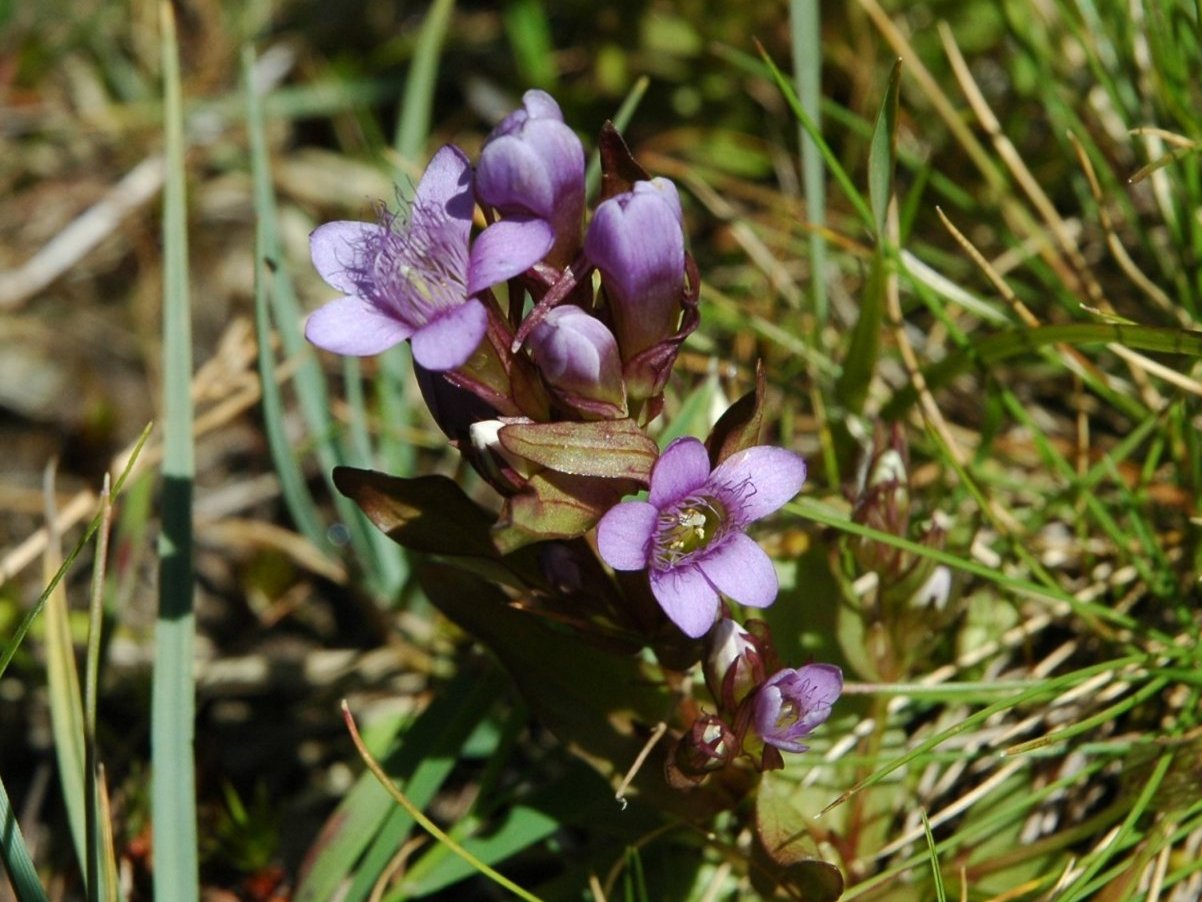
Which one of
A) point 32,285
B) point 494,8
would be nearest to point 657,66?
point 494,8

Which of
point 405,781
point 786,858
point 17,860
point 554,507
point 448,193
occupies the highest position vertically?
point 448,193

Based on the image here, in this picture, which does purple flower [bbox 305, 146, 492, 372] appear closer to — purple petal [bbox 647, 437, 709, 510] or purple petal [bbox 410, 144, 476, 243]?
purple petal [bbox 410, 144, 476, 243]

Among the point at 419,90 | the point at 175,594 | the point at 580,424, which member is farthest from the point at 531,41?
the point at 580,424

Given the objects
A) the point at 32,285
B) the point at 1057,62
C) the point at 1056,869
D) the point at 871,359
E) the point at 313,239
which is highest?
the point at 313,239

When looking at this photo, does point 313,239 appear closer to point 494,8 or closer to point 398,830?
point 398,830

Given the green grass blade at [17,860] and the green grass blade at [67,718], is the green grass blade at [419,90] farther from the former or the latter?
the green grass blade at [17,860]

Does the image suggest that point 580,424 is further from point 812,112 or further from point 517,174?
point 812,112

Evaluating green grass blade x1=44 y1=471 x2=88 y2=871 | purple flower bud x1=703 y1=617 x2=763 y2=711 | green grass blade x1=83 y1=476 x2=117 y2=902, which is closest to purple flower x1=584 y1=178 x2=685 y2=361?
purple flower bud x1=703 y1=617 x2=763 y2=711
